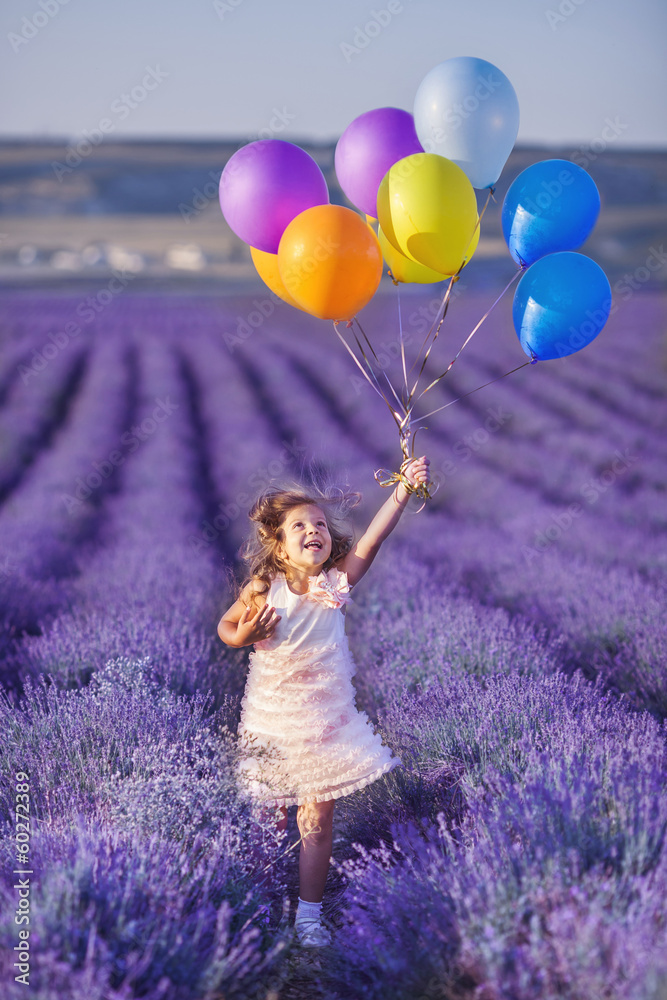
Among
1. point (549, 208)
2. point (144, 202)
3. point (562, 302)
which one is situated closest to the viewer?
point (562, 302)

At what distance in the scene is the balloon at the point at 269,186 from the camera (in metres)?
2.92

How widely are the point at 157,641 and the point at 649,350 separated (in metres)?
14.8

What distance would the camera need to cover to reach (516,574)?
5.32 meters

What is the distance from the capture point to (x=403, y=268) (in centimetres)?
326

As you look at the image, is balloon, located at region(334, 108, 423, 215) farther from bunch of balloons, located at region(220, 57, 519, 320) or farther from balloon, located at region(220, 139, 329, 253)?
balloon, located at region(220, 139, 329, 253)

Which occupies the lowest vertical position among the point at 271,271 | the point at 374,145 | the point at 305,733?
the point at 305,733

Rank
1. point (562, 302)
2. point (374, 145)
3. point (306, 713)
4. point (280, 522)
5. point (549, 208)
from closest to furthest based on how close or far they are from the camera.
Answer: point (306, 713) → point (280, 522) → point (562, 302) → point (549, 208) → point (374, 145)

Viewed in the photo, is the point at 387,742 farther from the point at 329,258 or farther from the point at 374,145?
the point at 374,145

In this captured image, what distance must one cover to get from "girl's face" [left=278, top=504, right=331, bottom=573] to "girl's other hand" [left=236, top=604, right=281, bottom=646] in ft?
0.77

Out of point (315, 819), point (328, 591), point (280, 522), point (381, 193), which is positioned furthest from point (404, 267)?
point (315, 819)

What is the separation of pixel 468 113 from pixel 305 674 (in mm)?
2213

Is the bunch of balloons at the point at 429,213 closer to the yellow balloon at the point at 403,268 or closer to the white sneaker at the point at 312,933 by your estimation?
the yellow balloon at the point at 403,268

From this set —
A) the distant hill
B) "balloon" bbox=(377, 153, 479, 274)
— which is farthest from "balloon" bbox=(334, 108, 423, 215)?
the distant hill

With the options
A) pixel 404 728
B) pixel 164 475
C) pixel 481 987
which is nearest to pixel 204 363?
pixel 164 475
